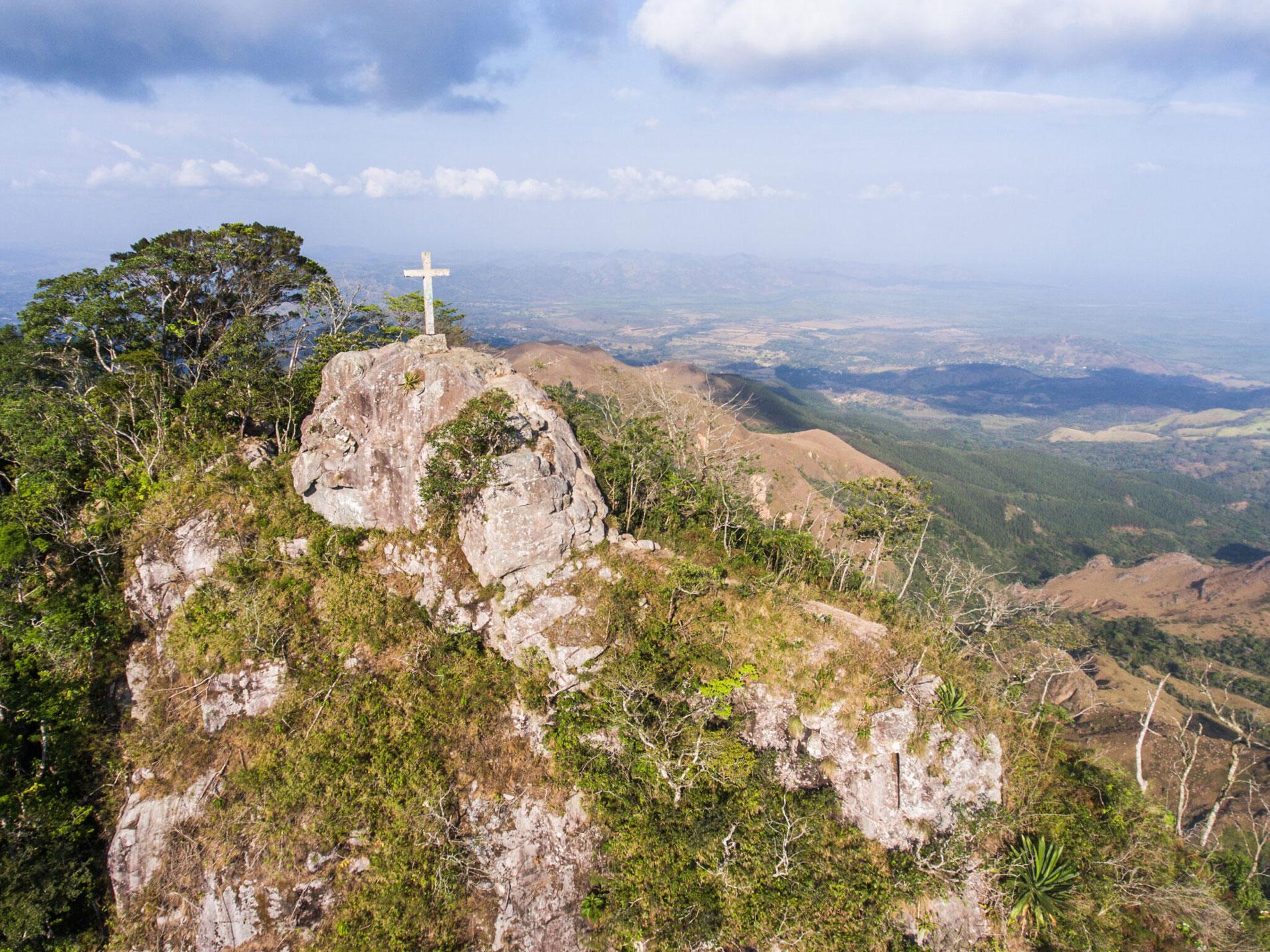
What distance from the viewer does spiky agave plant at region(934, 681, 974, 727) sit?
12.0m

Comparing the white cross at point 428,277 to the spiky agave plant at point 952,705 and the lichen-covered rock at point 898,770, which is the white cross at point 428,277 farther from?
the spiky agave plant at point 952,705

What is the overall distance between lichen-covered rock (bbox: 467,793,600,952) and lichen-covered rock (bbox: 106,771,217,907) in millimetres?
6886

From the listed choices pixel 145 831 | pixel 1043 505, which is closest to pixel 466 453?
pixel 145 831

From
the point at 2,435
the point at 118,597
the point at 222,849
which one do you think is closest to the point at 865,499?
the point at 222,849

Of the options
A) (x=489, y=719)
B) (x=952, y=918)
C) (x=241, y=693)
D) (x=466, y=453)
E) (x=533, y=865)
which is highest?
(x=466, y=453)

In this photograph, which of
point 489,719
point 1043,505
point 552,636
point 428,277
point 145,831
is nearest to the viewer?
point 145,831

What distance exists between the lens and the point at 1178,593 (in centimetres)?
9406

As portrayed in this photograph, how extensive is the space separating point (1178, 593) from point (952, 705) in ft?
393

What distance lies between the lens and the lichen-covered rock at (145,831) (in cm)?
1287

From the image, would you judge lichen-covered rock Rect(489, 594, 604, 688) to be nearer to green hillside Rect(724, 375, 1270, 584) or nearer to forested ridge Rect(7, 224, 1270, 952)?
forested ridge Rect(7, 224, 1270, 952)

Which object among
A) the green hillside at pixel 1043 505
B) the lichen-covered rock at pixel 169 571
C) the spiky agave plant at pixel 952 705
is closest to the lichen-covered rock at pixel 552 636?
the spiky agave plant at pixel 952 705

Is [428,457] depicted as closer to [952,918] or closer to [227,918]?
[227,918]

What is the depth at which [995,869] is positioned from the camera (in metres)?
11.4

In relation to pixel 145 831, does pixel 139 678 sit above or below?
above
